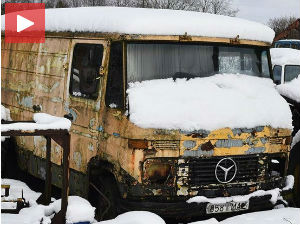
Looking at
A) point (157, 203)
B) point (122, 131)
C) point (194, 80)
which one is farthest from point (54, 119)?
point (194, 80)

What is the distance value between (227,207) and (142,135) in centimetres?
122

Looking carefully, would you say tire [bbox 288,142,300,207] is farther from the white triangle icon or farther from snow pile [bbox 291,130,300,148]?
the white triangle icon

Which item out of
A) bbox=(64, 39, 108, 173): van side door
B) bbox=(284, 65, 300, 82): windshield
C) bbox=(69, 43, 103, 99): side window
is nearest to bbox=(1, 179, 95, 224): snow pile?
bbox=(64, 39, 108, 173): van side door

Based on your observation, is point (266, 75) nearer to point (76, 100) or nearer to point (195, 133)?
point (195, 133)

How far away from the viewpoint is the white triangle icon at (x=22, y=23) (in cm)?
763

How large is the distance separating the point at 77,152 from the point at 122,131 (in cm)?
101

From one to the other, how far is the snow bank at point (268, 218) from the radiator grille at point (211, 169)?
385mm

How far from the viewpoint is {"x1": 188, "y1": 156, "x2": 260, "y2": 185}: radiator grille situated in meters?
5.31

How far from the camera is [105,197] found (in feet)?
18.1

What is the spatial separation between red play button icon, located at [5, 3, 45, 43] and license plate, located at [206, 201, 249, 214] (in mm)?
3307

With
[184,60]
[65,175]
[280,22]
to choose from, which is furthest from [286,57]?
[280,22]

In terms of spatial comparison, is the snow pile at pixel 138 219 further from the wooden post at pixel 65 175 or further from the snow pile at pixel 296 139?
the snow pile at pixel 296 139

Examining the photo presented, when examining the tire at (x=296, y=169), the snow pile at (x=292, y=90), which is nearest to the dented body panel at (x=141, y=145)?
the tire at (x=296, y=169)

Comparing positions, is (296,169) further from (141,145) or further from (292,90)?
(141,145)
